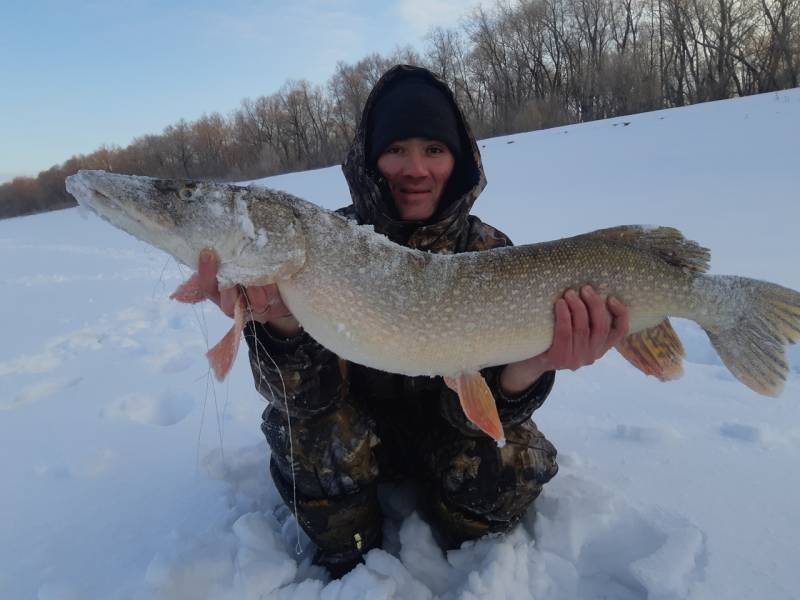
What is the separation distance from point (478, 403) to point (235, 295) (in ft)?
2.39

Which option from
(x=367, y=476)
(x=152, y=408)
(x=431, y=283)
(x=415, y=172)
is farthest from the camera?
(x=152, y=408)

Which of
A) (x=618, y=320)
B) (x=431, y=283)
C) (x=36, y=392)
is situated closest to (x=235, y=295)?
(x=431, y=283)

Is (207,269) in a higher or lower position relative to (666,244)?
higher

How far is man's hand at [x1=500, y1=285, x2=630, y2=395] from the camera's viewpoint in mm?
1381

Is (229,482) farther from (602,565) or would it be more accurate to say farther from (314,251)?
(602,565)

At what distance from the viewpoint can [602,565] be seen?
141 centimetres

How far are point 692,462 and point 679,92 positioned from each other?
26453mm

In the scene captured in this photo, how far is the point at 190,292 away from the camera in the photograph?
51.1 inches

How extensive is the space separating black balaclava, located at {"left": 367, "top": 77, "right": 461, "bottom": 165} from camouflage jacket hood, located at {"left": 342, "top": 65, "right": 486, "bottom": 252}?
1.5 inches

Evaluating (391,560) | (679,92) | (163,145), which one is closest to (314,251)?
(391,560)

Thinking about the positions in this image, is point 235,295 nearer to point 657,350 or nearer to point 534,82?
point 657,350

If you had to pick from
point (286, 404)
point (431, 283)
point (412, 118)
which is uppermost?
point (412, 118)

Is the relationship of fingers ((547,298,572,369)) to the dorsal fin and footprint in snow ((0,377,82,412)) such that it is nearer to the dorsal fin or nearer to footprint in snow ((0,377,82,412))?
the dorsal fin

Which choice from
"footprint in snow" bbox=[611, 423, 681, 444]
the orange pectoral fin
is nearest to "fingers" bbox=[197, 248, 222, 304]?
the orange pectoral fin
